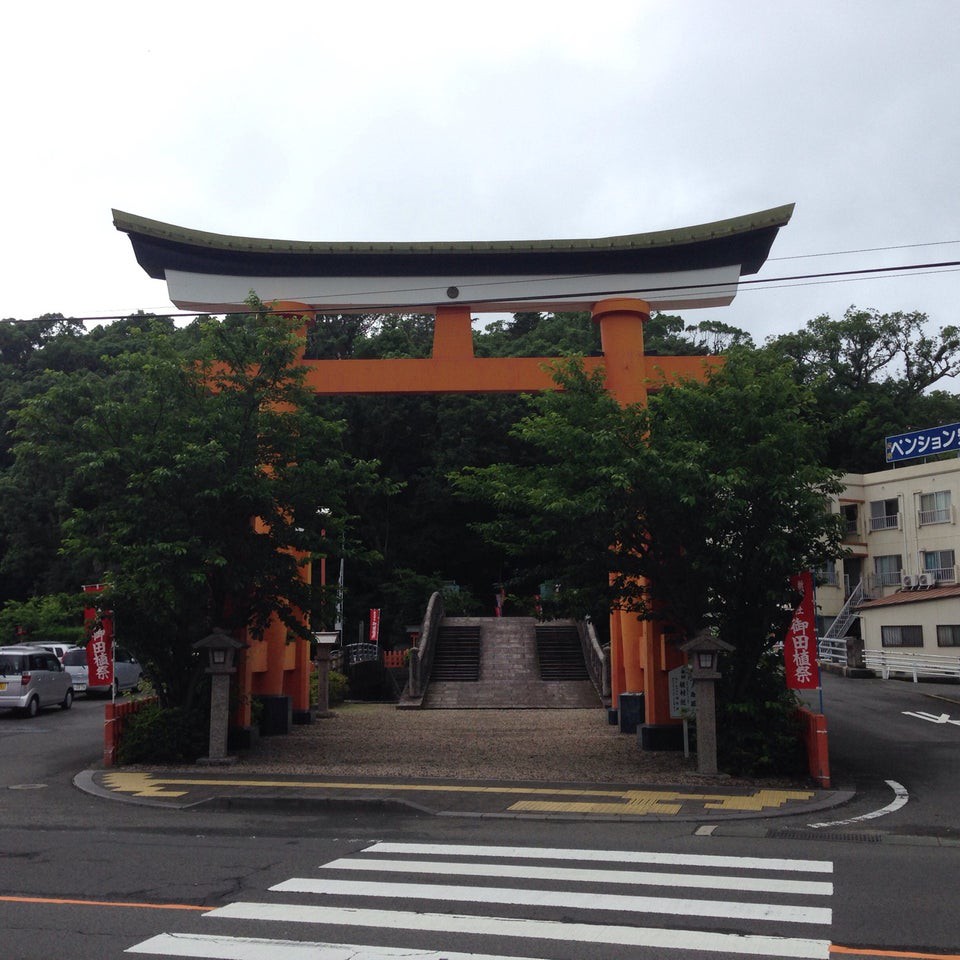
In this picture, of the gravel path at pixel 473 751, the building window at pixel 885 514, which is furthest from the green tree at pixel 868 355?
the gravel path at pixel 473 751

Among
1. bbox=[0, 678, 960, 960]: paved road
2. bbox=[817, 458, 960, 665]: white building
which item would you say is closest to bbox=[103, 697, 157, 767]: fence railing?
bbox=[0, 678, 960, 960]: paved road

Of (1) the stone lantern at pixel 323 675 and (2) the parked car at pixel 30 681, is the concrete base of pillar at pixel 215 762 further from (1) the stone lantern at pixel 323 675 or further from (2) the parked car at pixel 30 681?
(2) the parked car at pixel 30 681

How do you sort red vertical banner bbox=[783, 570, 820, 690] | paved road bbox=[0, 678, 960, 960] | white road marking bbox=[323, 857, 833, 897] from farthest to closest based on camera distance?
red vertical banner bbox=[783, 570, 820, 690], white road marking bbox=[323, 857, 833, 897], paved road bbox=[0, 678, 960, 960]

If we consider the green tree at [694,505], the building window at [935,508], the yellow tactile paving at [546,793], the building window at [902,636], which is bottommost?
the yellow tactile paving at [546,793]

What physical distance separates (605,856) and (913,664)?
1045 inches

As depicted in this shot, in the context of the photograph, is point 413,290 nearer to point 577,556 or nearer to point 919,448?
point 577,556

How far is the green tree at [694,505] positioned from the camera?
46.8 feet

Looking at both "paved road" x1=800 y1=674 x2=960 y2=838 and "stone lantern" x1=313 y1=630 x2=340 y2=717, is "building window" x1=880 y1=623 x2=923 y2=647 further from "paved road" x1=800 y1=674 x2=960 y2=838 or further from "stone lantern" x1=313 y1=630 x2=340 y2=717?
"stone lantern" x1=313 y1=630 x2=340 y2=717

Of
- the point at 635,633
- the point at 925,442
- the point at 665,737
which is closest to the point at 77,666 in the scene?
the point at 635,633

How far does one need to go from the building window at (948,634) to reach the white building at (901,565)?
36mm

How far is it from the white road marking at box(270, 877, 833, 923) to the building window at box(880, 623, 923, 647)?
3268cm

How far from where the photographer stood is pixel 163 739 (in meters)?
16.2

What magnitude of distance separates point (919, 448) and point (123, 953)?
3469 cm

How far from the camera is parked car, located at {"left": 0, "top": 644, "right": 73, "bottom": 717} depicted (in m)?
24.2
